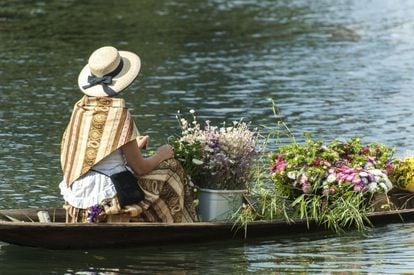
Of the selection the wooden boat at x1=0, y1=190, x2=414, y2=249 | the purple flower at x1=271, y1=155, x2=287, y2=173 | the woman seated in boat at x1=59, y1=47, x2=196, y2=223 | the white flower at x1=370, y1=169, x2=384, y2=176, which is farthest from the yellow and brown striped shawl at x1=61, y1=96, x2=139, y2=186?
the white flower at x1=370, y1=169, x2=384, y2=176

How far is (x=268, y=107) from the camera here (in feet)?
56.1

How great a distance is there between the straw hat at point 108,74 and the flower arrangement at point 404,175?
2.66 metres

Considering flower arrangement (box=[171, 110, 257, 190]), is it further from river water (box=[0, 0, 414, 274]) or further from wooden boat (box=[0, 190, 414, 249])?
river water (box=[0, 0, 414, 274])

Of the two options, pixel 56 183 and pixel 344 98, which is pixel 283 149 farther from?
pixel 344 98

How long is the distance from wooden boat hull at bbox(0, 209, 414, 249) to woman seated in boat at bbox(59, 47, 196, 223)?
0.43ft

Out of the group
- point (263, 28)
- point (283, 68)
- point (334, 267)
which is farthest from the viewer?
point (263, 28)

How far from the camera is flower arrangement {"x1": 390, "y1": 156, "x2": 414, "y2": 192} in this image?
1096 centimetres

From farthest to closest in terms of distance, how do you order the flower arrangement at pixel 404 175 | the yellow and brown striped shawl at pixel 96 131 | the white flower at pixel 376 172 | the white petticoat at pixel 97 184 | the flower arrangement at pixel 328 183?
the flower arrangement at pixel 404 175 → the white flower at pixel 376 172 → the flower arrangement at pixel 328 183 → the white petticoat at pixel 97 184 → the yellow and brown striped shawl at pixel 96 131

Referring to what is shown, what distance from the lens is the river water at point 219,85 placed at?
9.94 m

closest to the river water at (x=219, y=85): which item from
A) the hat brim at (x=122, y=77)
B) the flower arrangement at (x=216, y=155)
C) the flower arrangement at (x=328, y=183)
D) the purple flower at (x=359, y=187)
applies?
the flower arrangement at (x=328, y=183)

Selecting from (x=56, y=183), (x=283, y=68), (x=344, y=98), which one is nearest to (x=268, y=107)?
(x=344, y=98)

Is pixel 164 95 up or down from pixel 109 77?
down

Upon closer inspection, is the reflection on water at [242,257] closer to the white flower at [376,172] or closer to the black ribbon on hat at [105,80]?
the white flower at [376,172]

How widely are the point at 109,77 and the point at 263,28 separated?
1618cm
